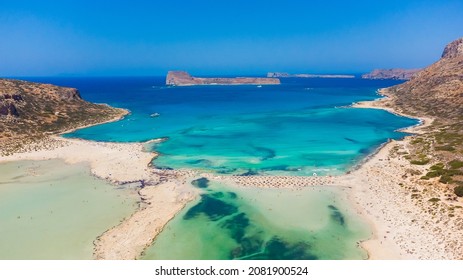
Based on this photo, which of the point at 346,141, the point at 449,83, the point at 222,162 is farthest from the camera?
the point at 449,83

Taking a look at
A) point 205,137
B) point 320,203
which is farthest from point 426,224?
point 205,137

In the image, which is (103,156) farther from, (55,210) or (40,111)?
(40,111)

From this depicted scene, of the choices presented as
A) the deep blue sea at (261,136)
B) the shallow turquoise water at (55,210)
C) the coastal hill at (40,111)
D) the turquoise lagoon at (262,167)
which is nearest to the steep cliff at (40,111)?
the coastal hill at (40,111)

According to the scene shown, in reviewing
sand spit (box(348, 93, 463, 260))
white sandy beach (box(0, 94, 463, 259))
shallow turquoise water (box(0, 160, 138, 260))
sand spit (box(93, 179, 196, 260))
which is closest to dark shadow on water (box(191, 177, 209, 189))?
white sandy beach (box(0, 94, 463, 259))

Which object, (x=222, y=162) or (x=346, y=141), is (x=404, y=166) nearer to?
(x=346, y=141)

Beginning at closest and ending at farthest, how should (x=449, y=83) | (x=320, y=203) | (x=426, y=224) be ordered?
(x=426, y=224), (x=320, y=203), (x=449, y=83)
